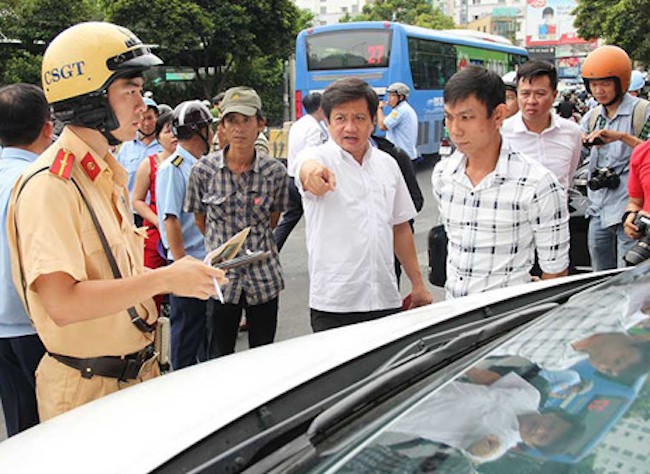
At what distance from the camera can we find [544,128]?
3.66 m

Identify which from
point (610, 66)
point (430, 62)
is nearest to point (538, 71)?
point (610, 66)

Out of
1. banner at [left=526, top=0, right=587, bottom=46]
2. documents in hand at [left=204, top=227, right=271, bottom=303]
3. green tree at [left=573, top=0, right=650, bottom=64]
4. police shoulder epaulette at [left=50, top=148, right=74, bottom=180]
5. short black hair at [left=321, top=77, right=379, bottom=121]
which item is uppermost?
banner at [left=526, top=0, right=587, bottom=46]

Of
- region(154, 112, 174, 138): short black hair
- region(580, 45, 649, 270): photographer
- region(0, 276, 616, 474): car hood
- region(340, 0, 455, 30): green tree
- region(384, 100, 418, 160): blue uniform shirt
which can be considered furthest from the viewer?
region(340, 0, 455, 30): green tree

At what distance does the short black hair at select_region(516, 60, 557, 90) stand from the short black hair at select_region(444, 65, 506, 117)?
1.25 metres

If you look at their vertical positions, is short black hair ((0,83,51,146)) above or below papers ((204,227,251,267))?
above

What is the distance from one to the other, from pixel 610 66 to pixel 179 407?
10.9 feet

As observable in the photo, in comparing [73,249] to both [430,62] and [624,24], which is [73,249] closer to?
[430,62]

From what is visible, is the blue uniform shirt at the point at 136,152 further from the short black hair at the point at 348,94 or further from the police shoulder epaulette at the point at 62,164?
the police shoulder epaulette at the point at 62,164

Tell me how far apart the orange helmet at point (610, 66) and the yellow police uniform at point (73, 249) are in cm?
293

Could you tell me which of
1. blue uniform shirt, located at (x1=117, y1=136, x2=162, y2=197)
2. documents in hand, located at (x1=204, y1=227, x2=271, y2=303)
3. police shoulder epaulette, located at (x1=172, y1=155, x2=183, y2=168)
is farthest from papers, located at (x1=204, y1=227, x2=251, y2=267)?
blue uniform shirt, located at (x1=117, y1=136, x2=162, y2=197)

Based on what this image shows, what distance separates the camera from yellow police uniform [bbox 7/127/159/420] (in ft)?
5.75

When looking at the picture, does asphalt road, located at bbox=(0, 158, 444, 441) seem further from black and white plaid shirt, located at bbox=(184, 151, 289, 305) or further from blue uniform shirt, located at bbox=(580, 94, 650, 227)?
blue uniform shirt, located at bbox=(580, 94, 650, 227)

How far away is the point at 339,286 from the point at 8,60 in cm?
2472

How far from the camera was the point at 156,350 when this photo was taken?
7.27 ft
